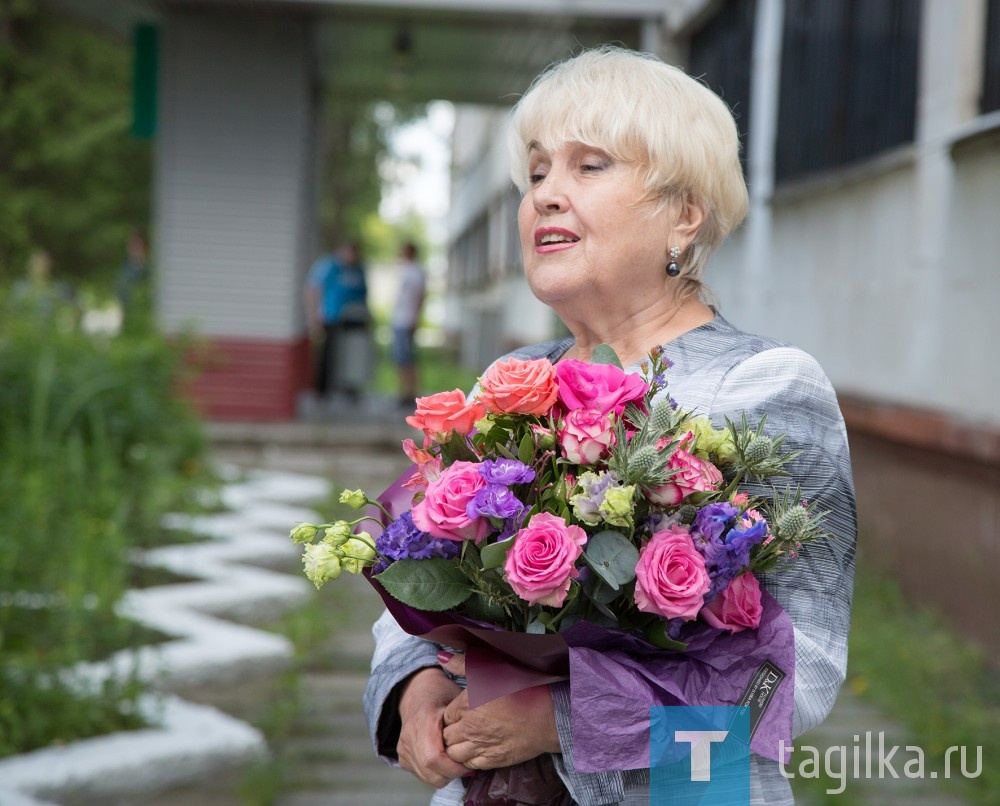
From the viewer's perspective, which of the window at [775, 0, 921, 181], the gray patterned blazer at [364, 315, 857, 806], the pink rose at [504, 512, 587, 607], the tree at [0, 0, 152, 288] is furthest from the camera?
the tree at [0, 0, 152, 288]

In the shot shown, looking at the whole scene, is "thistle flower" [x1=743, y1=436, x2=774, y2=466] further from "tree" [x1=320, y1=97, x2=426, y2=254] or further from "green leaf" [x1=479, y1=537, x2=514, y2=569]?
"tree" [x1=320, y1=97, x2=426, y2=254]

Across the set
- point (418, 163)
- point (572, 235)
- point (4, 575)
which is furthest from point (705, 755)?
point (418, 163)

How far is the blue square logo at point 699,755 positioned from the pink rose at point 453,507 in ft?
1.11

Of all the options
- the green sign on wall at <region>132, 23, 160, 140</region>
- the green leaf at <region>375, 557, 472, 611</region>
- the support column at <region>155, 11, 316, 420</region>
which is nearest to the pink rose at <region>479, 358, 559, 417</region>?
the green leaf at <region>375, 557, 472, 611</region>

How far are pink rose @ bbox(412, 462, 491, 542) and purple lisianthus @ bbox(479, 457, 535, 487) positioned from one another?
1 centimetres

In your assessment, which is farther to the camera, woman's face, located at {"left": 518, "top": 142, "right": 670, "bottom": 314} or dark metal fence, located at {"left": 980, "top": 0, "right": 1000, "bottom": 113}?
dark metal fence, located at {"left": 980, "top": 0, "right": 1000, "bottom": 113}

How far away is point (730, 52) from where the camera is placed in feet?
31.3

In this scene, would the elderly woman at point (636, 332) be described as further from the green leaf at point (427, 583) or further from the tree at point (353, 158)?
the tree at point (353, 158)

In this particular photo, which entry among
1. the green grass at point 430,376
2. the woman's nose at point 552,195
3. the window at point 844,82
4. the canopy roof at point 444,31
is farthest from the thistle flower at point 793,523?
the green grass at point 430,376

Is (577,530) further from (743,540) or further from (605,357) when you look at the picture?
(605,357)

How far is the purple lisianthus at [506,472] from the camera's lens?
1.61 meters

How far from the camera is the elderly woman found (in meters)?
1.81

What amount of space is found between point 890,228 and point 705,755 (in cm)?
521

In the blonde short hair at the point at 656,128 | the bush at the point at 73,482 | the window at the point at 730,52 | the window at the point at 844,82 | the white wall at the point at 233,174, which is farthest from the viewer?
the white wall at the point at 233,174
